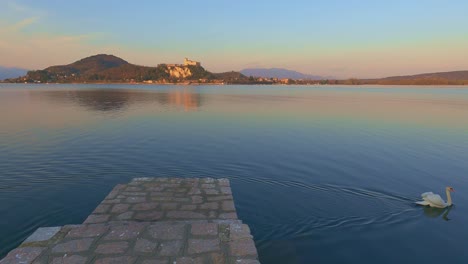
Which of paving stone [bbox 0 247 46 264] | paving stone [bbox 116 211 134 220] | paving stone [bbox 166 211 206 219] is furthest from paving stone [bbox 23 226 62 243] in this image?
paving stone [bbox 166 211 206 219]

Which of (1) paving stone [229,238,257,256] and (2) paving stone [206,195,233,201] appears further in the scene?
(2) paving stone [206,195,233,201]

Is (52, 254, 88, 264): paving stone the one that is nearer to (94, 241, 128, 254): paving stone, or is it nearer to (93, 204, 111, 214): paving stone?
(94, 241, 128, 254): paving stone

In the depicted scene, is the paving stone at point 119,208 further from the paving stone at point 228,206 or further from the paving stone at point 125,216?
the paving stone at point 228,206

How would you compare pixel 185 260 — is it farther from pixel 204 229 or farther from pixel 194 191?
pixel 194 191

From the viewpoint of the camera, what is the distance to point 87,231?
6961 millimetres

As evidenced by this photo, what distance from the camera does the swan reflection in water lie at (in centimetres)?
1058

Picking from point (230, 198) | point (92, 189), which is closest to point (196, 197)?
point (230, 198)

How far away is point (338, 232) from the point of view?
29.9ft

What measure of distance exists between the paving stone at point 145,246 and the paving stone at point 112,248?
241 mm

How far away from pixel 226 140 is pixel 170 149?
4518 millimetres

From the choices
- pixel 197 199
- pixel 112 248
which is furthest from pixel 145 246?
pixel 197 199

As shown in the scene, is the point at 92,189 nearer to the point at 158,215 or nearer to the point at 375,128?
the point at 158,215

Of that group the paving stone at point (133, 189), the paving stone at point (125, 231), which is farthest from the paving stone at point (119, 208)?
the paving stone at point (125, 231)

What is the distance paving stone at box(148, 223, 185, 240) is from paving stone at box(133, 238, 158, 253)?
0.24 metres
